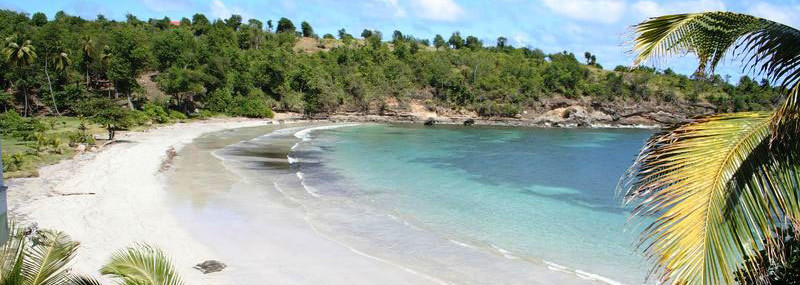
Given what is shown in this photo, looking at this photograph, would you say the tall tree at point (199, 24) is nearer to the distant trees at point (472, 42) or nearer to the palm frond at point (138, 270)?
the distant trees at point (472, 42)

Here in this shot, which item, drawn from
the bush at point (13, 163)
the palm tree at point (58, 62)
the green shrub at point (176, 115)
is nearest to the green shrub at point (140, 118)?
the green shrub at point (176, 115)

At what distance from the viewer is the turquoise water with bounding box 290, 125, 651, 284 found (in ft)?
49.8

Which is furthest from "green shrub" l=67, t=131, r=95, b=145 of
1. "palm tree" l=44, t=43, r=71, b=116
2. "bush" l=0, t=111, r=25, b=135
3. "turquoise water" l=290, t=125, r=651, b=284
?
"palm tree" l=44, t=43, r=71, b=116

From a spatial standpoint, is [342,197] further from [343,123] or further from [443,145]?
[343,123]

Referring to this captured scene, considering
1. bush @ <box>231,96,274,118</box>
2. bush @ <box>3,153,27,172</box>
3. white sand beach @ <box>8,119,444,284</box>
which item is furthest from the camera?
bush @ <box>231,96,274,118</box>

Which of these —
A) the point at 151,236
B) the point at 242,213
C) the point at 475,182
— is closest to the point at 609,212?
the point at 475,182

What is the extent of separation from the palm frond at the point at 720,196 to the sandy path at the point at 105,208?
946cm

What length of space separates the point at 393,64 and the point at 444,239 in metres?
76.6

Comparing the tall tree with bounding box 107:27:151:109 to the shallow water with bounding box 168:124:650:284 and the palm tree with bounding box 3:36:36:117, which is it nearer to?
the palm tree with bounding box 3:36:36:117

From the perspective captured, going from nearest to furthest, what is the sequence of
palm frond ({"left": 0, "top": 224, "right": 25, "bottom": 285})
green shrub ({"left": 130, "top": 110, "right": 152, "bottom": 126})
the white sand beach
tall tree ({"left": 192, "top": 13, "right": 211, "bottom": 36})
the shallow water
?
palm frond ({"left": 0, "top": 224, "right": 25, "bottom": 285})
the white sand beach
the shallow water
green shrub ({"left": 130, "top": 110, "right": 152, "bottom": 126})
tall tree ({"left": 192, "top": 13, "right": 211, "bottom": 36})

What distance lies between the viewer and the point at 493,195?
78.0ft

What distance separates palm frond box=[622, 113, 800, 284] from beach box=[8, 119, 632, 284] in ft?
28.1

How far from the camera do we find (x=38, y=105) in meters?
51.6

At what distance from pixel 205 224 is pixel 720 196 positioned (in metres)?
14.4
